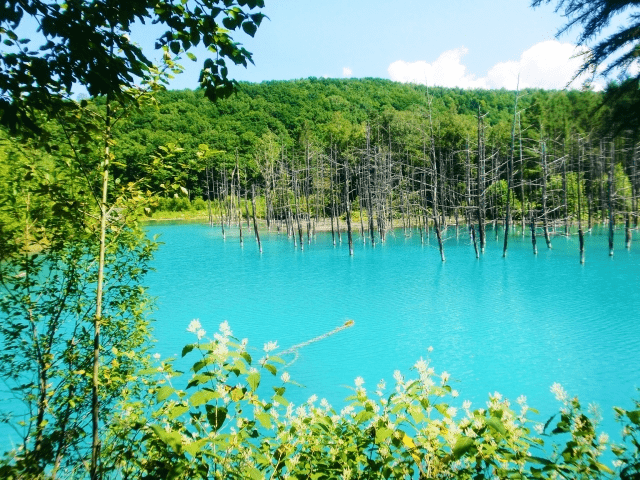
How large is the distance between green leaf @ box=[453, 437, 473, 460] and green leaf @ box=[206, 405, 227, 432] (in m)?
1.26

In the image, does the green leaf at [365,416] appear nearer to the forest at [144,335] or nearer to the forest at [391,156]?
the forest at [144,335]

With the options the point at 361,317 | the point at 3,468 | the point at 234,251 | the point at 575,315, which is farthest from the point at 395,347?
the point at 234,251

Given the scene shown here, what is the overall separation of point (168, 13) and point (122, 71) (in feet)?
1.73

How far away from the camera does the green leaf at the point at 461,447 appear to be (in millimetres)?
2117

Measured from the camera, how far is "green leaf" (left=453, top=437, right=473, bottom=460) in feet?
6.95

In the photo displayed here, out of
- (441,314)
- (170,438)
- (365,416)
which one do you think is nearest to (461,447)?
(365,416)

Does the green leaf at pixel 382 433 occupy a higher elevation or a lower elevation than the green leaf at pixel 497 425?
lower

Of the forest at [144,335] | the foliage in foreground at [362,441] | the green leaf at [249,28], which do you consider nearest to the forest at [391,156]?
the forest at [144,335]

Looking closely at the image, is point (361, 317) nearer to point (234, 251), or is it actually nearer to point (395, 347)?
point (395, 347)

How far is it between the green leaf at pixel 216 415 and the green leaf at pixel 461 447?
1.26 metres

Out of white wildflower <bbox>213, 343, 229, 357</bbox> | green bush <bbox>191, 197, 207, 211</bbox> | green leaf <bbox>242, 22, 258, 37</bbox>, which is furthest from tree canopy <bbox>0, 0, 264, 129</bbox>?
green bush <bbox>191, 197, 207, 211</bbox>

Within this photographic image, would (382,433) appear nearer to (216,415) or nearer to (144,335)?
(216,415)

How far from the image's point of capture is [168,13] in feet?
9.46

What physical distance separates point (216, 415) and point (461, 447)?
1.32 m
